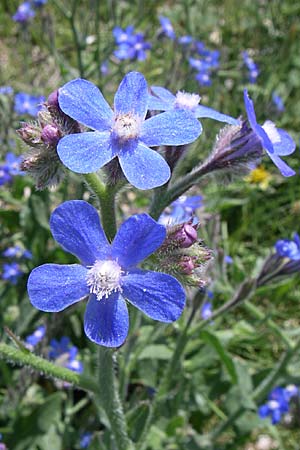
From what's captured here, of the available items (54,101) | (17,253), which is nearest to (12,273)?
(17,253)

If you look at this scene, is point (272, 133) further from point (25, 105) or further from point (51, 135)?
point (25, 105)

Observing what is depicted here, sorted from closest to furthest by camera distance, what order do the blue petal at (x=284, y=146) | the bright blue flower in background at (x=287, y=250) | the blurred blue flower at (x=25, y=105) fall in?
1. the blue petal at (x=284, y=146)
2. the bright blue flower in background at (x=287, y=250)
3. the blurred blue flower at (x=25, y=105)

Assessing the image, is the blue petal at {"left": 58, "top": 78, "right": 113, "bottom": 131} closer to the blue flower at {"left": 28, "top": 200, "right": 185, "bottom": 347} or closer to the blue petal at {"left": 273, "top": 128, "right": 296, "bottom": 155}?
the blue flower at {"left": 28, "top": 200, "right": 185, "bottom": 347}

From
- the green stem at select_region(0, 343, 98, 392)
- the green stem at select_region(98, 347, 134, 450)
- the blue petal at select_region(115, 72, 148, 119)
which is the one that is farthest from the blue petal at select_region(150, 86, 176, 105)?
the green stem at select_region(0, 343, 98, 392)

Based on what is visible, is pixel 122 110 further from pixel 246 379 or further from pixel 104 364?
pixel 246 379

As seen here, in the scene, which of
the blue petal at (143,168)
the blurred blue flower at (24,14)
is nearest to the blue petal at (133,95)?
the blue petal at (143,168)

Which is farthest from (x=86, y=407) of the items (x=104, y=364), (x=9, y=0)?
(x=9, y=0)

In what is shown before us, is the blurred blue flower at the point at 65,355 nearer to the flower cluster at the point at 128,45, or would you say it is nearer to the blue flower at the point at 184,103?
the blue flower at the point at 184,103
